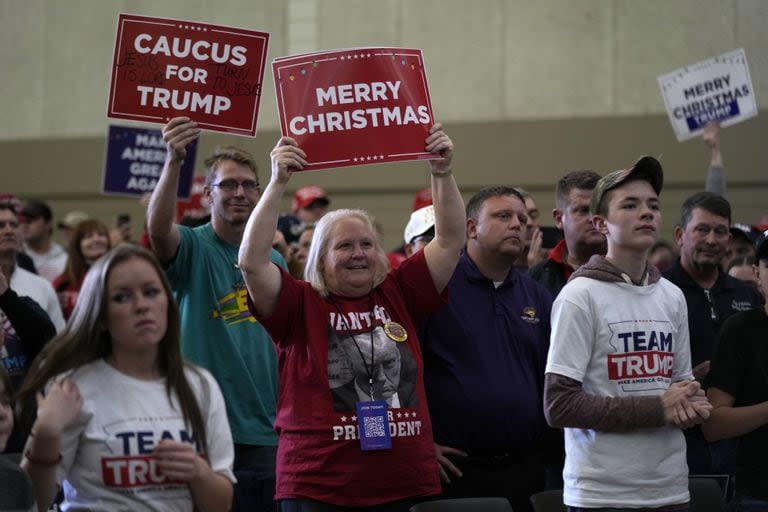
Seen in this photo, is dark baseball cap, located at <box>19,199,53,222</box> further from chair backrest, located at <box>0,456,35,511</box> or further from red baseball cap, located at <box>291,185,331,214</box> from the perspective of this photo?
chair backrest, located at <box>0,456,35,511</box>

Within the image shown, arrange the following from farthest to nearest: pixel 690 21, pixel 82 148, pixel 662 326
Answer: pixel 82 148
pixel 690 21
pixel 662 326

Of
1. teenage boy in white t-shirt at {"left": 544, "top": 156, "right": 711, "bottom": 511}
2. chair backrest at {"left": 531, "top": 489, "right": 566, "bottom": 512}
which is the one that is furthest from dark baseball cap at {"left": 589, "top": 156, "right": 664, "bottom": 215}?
chair backrest at {"left": 531, "top": 489, "right": 566, "bottom": 512}

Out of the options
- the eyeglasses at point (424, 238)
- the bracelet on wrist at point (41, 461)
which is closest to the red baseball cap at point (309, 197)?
the eyeglasses at point (424, 238)

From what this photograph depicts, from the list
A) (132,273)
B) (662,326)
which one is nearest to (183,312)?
(132,273)

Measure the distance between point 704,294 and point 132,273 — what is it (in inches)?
116

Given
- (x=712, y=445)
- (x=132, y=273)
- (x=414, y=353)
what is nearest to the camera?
(x=132, y=273)

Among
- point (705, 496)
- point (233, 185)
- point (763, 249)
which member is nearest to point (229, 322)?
point (233, 185)

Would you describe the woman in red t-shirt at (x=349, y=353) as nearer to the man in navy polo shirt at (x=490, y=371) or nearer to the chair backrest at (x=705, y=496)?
the man in navy polo shirt at (x=490, y=371)

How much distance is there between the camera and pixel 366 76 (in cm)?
409

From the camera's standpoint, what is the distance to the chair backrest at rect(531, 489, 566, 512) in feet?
12.6

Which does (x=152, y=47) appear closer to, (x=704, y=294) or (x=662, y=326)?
(x=662, y=326)

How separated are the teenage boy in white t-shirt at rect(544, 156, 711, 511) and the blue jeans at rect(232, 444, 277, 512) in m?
1.34

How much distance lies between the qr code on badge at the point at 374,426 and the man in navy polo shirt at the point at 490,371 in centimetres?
57

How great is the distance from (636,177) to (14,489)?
7.46 ft
